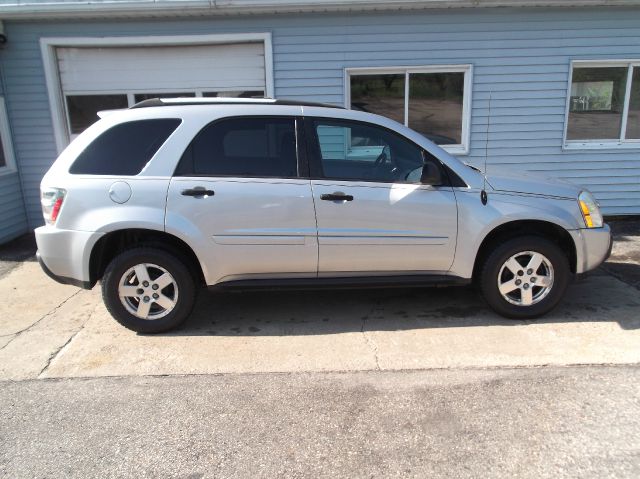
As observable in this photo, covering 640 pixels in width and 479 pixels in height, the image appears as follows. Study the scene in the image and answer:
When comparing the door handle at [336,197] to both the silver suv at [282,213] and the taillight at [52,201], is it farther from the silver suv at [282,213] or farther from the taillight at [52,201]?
the taillight at [52,201]

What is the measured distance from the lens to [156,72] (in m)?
7.70

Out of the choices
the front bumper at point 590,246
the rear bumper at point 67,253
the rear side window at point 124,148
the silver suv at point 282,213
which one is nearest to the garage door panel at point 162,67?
the silver suv at point 282,213

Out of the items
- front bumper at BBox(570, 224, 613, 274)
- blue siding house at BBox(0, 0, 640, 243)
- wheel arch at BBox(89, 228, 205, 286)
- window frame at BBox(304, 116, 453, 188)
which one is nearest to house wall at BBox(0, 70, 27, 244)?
blue siding house at BBox(0, 0, 640, 243)

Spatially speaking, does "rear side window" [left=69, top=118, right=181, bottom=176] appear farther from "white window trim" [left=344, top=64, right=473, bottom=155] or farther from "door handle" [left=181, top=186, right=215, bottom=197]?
"white window trim" [left=344, top=64, right=473, bottom=155]

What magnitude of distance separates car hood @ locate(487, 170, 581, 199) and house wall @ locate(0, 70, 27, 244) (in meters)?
6.90

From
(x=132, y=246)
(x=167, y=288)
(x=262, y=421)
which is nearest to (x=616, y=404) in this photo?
(x=262, y=421)

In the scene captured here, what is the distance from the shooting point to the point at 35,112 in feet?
25.2

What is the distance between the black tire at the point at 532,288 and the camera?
4262 mm

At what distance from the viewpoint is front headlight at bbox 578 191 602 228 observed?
432 cm

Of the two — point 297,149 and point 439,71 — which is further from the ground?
point 439,71

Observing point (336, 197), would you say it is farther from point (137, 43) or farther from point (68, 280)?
point (137, 43)

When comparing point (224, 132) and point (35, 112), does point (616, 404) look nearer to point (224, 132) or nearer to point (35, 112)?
point (224, 132)

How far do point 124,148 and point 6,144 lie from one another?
15.8ft

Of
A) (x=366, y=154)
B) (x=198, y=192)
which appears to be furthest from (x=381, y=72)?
(x=198, y=192)
